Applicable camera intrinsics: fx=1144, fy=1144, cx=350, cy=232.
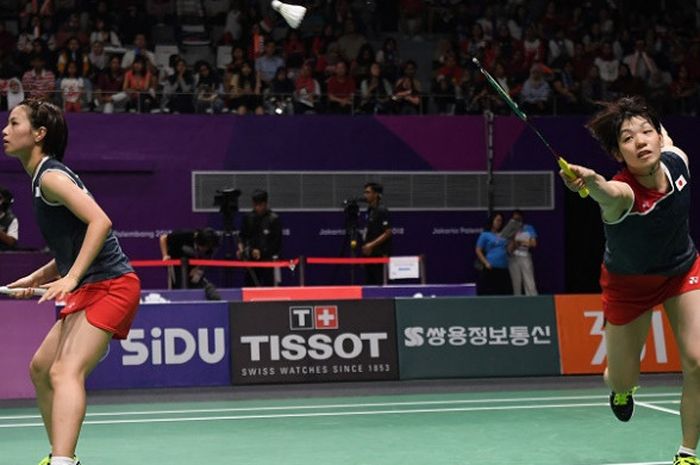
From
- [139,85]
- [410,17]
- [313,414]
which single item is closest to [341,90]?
[410,17]

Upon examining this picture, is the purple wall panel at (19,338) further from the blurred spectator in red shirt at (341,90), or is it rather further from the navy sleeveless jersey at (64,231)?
the blurred spectator in red shirt at (341,90)

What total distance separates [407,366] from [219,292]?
9.58 feet

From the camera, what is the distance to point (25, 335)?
9625mm

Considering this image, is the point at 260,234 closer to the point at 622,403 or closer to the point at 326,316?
the point at 326,316

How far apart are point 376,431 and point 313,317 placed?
2.88 m

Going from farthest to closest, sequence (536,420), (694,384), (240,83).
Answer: (240,83) → (536,420) → (694,384)

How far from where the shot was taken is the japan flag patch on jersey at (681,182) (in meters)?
5.38

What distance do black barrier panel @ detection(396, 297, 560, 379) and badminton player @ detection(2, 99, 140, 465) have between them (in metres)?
5.80

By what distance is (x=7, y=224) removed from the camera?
1155cm

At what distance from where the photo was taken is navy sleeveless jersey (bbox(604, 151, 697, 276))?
5.24 metres

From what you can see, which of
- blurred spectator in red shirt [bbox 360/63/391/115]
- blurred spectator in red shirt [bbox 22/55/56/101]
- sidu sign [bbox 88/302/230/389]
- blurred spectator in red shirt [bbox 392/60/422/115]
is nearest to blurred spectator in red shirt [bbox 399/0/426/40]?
blurred spectator in red shirt [bbox 392/60/422/115]

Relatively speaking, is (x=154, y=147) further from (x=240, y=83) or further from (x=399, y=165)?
(x=399, y=165)

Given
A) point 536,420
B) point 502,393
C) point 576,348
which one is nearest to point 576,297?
point 576,348

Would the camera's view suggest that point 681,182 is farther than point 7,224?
No
